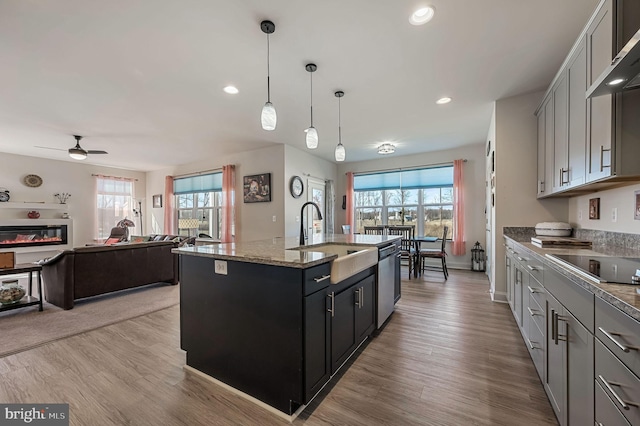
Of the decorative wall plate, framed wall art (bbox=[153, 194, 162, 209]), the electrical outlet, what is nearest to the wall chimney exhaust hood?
the electrical outlet

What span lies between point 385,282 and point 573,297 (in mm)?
1684

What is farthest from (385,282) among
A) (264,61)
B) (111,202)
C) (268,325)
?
(111,202)

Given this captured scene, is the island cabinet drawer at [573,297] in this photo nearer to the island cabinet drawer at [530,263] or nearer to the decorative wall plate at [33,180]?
the island cabinet drawer at [530,263]

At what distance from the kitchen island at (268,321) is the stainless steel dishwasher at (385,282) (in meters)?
0.56

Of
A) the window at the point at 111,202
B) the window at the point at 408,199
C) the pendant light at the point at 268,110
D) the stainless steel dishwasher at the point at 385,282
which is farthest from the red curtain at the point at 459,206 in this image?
the window at the point at 111,202

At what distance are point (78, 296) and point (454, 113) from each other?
5879 millimetres

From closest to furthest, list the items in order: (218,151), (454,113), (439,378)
A: (439,378), (454,113), (218,151)

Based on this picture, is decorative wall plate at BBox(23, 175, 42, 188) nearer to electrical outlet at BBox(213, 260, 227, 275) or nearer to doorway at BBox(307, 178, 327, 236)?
doorway at BBox(307, 178, 327, 236)

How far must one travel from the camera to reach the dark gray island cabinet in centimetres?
152

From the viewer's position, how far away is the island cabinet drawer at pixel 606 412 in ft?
2.76

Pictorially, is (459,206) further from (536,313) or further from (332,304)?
(332,304)

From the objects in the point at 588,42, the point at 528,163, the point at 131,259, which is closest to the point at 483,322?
the point at 528,163

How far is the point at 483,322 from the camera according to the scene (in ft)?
9.41

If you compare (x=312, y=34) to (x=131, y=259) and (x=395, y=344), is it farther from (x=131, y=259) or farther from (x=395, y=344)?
(x=131, y=259)
